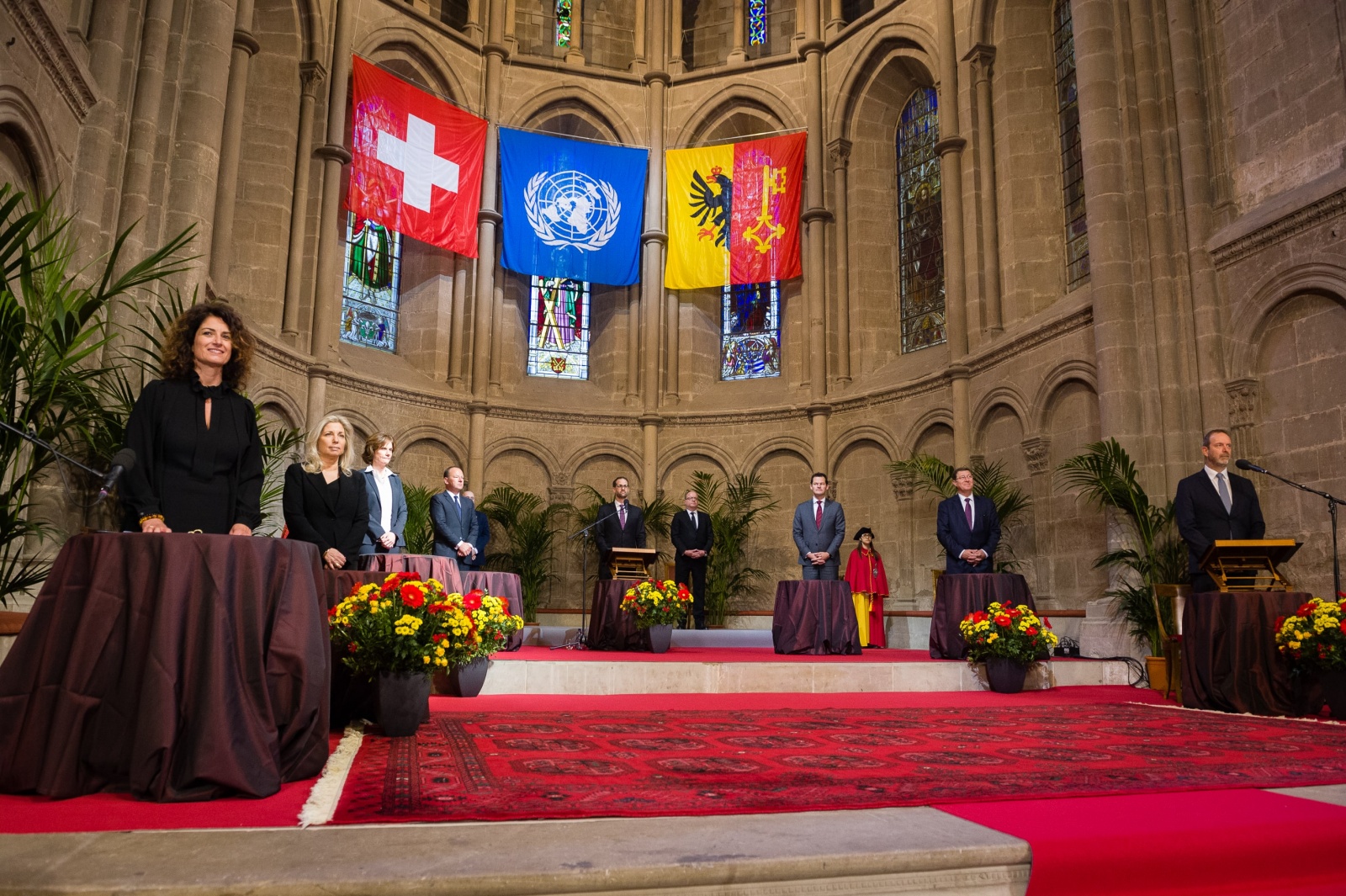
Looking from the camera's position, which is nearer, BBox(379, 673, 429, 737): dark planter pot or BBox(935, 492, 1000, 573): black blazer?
BBox(379, 673, 429, 737): dark planter pot

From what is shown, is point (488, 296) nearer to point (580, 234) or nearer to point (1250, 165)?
point (580, 234)

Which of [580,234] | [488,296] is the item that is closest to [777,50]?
[580,234]

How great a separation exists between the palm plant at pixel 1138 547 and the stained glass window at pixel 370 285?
10.9 m

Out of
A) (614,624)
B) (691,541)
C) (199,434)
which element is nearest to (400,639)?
(199,434)

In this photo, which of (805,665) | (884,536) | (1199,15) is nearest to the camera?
(805,665)

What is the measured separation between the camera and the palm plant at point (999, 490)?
12.2m

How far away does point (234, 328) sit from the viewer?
3818mm

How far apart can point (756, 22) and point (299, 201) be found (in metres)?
9.06

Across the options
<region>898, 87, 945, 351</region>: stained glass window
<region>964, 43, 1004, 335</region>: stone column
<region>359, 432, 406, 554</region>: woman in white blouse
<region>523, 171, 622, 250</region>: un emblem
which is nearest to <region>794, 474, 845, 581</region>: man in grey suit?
<region>359, 432, 406, 554</region>: woman in white blouse

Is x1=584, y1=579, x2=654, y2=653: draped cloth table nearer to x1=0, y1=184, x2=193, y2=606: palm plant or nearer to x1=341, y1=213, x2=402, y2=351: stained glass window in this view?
x1=0, y1=184, x2=193, y2=606: palm plant

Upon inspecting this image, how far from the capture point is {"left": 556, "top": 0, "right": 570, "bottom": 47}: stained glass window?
18203 millimetres

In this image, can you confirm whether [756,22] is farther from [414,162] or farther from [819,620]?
[819,620]

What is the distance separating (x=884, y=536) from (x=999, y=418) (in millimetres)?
2796

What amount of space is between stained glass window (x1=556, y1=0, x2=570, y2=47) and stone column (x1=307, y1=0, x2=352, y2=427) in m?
4.41
